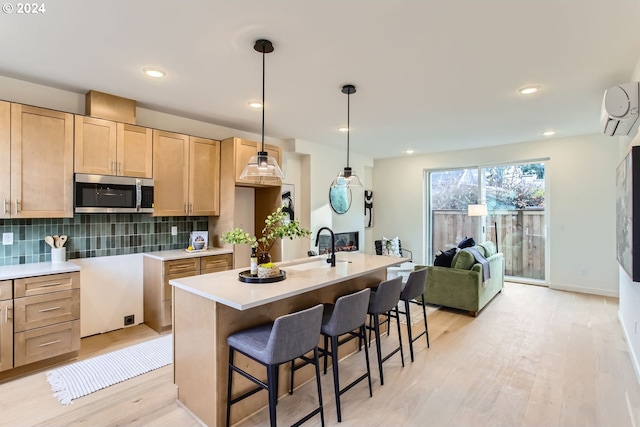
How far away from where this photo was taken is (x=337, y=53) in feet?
8.30

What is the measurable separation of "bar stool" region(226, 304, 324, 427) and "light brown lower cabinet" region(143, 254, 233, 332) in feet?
6.07

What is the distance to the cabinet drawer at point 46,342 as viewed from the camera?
8.72 ft

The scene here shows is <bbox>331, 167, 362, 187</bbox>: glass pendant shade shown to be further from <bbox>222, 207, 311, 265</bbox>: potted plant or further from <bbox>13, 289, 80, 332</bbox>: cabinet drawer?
<bbox>13, 289, 80, 332</bbox>: cabinet drawer

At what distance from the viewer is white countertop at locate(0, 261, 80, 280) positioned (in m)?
2.63

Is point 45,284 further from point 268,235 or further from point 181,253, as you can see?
point 268,235

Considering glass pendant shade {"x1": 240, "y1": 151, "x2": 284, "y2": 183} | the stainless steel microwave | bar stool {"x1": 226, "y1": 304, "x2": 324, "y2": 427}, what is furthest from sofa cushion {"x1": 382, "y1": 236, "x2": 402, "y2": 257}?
bar stool {"x1": 226, "y1": 304, "x2": 324, "y2": 427}

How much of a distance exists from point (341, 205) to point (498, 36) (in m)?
4.54

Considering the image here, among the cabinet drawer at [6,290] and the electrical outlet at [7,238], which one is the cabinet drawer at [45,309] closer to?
the cabinet drawer at [6,290]

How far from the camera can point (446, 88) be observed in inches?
128

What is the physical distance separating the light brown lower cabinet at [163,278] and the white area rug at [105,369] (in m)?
0.36

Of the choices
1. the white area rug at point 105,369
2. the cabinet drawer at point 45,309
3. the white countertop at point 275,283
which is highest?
the white countertop at point 275,283

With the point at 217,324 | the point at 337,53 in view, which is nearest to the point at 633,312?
the point at 337,53

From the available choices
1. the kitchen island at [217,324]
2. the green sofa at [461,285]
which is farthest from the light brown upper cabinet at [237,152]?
the green sofa at [461,285]

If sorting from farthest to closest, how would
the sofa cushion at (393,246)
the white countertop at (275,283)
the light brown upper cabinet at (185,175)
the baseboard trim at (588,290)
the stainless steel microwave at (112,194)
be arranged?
the sofa cushion at (393,246) < the baseboard trim at (588,290) < the light brown upper cabinet at (185,175) < the stainless steel microwave at (112,194) < the white countertop at (275,283)
